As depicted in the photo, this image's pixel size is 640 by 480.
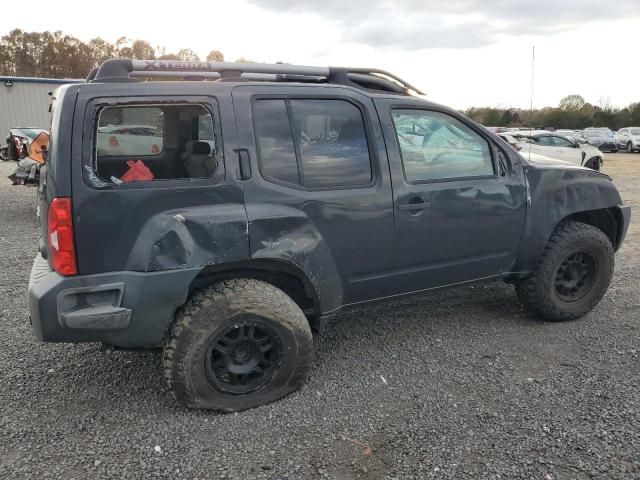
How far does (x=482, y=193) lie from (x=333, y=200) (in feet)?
3.82

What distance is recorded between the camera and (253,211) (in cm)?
291

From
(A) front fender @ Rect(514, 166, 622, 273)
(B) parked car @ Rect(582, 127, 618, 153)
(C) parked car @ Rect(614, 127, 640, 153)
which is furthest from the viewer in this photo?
(B) parked car @ Rect(582, 127, 618, 153)

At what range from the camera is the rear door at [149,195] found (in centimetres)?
264

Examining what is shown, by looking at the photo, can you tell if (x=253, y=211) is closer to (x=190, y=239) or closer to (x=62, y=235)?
(x=190, y=239)

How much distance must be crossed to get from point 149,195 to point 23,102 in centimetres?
2660

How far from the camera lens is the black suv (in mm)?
2672

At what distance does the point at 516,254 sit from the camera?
13.0ft

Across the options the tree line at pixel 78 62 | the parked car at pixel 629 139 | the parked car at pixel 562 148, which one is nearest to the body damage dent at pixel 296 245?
the parked car at pixel 562 148

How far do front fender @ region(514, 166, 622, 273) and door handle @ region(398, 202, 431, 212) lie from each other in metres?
0.95

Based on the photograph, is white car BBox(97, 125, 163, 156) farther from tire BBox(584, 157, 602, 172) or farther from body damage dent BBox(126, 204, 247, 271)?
tire BBox(584, 157, 602, 172)

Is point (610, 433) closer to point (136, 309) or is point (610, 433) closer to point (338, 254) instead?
point (338, 254)

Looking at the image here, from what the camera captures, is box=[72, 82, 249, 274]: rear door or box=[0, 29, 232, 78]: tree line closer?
box=[72, 82, 249, 274]: rear door

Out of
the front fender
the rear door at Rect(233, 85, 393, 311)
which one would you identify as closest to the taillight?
the rear door at Rect(233, 85, 393, 311)

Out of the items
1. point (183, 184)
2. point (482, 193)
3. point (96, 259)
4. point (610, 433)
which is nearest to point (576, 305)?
point (482, 193)
